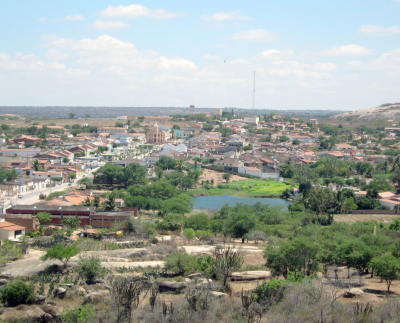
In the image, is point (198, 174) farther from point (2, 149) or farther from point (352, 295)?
point (352, 295)

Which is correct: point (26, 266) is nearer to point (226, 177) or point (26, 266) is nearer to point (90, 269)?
point (90, 269)

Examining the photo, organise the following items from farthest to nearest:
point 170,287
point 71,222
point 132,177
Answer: point 132,177, point 71,222, point 170,287

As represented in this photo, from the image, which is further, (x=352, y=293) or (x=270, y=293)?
(x=352, y=293)

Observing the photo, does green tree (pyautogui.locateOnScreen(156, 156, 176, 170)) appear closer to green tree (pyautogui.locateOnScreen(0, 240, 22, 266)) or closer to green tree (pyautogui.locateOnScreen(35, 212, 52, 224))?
green tree (pyautogui.locateOnScreen(35, 212, 52, 224))

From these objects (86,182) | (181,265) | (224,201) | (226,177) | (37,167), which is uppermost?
(181,265)

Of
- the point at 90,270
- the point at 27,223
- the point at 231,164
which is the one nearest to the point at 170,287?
the point at 90,270

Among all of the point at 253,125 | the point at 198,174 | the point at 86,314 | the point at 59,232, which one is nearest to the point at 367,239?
the point at 86,314
